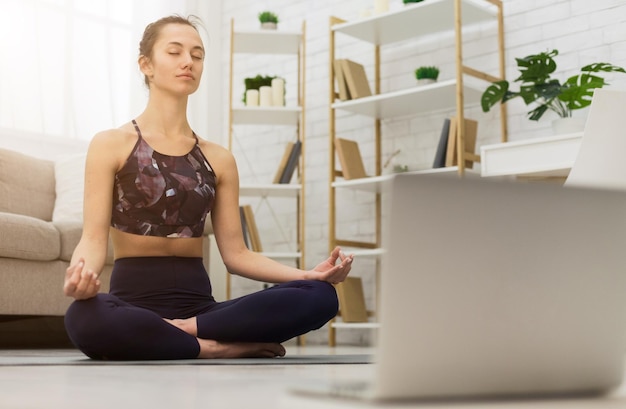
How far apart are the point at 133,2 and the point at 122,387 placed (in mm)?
4273

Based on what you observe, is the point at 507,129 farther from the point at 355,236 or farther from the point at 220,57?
the point at 220,57

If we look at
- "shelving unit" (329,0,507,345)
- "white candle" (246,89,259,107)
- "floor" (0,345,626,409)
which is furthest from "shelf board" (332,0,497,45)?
"floor" (0,345,626,409)

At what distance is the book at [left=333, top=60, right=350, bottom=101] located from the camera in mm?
4188

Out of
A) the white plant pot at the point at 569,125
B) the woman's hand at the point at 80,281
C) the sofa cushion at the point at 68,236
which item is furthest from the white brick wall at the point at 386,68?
the woman's hand at the point at 80,281

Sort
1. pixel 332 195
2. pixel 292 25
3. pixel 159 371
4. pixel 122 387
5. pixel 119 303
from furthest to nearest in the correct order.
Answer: pixel 292 25
pixel 332 195
pixel 119 303
pixel 159 371
pixel 122 387

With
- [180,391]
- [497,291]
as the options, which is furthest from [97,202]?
[497,291]

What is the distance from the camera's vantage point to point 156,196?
6.73 feet

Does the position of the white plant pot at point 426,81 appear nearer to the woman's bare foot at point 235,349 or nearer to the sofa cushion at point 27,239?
the sofa cushion at point 27,239

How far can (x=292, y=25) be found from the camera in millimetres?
4961

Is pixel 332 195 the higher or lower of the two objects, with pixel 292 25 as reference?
lower

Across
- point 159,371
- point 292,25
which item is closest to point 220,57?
point 292,25

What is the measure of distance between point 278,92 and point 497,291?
159 inches

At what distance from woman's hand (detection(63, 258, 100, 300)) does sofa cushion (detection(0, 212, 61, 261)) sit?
1.45 m

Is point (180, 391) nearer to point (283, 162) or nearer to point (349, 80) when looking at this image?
point (349, 80)
